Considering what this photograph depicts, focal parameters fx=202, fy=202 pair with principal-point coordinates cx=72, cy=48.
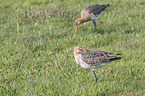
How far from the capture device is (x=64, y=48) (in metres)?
6.57

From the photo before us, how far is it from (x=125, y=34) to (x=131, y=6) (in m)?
3.10

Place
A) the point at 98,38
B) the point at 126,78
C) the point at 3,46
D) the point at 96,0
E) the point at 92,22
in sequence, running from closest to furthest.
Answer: the point at 126,78 < the point at 3,46 < the point at 98,38 < the point at 92,22 < the point at 96,0

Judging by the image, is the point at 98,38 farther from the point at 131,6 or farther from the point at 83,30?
the point at 131,6

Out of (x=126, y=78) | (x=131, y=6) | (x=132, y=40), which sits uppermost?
(x=131, y=6)

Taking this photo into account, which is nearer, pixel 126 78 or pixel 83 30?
pixel 126 78

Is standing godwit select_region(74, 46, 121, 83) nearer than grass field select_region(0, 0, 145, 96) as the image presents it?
No

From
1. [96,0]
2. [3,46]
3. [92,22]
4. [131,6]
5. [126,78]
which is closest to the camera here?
[126,78]

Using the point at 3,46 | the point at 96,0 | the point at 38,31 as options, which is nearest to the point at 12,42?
the point at 3,46

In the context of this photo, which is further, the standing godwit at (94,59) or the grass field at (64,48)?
the standing godwit at (94,59)

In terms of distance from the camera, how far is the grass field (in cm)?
446

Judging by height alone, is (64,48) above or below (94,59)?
below

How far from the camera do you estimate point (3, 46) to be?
6570 mm

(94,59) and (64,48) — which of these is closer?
(94,59)

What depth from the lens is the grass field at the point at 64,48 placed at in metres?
4.46
